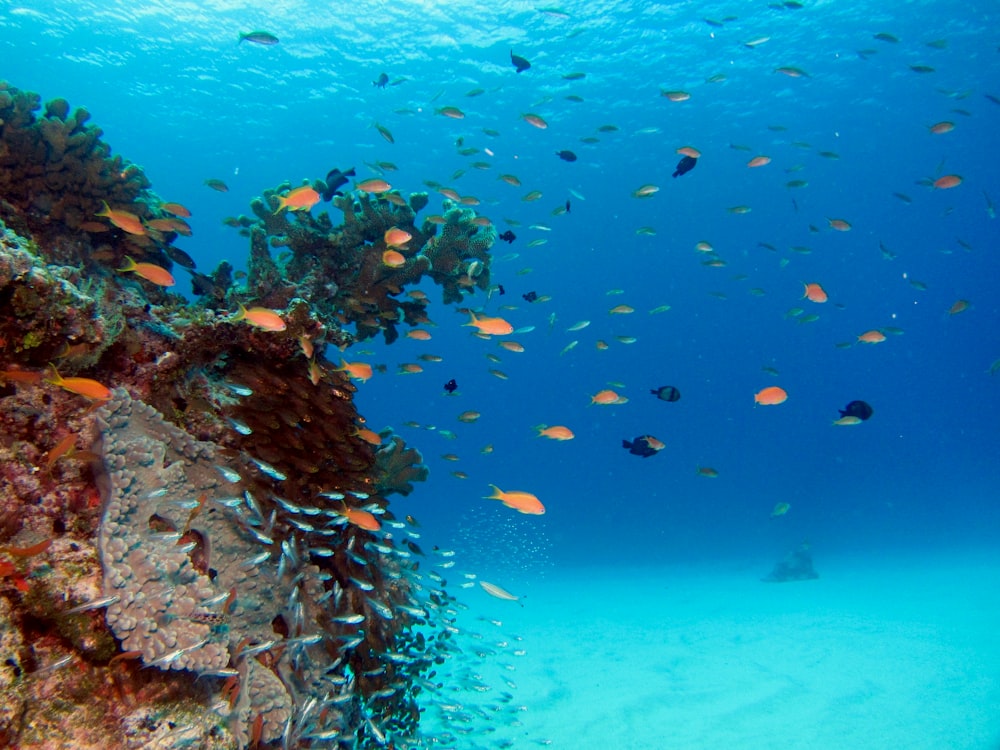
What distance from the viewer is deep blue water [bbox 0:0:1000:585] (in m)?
27.7

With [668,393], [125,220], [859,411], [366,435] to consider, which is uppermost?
[859,411]

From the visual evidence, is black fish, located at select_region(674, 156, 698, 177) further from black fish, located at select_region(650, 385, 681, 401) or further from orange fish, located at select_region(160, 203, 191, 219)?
orange fish, located at select_region(160, 203, 191, 219)

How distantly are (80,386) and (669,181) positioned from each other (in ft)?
153

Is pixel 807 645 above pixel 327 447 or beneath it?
above

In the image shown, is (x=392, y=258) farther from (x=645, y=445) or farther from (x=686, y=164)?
(x=686, y=164)

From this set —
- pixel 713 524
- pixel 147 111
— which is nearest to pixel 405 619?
pixel 147 111

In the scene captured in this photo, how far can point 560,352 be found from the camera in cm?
3073

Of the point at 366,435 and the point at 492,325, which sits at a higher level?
the point at 492,325

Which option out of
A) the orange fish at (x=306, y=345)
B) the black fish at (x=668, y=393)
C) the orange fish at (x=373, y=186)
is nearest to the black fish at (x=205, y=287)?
the orange fish at (x=373, y=186)

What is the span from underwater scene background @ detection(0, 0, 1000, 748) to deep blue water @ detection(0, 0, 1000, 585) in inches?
11.6

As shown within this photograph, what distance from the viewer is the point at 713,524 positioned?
148ft

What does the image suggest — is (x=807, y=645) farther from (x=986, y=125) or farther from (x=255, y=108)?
(x=986, y=125)

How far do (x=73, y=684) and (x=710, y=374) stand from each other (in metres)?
87.2

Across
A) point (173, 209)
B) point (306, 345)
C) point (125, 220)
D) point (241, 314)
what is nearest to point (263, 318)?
A: point (241, 314)
